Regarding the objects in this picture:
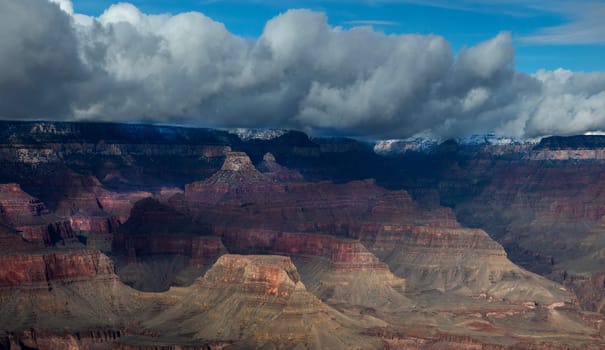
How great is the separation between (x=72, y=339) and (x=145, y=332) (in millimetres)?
9470

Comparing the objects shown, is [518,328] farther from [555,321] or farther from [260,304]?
[260,304]

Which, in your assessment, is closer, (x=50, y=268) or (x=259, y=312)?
(x=259, y=312)

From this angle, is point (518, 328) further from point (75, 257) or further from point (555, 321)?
point (75, 257)

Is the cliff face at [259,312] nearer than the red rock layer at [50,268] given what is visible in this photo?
Yes

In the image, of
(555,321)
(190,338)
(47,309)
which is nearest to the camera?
(190,338)

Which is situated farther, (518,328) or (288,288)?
(518,328)

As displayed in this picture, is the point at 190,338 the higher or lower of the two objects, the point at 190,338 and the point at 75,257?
the lower

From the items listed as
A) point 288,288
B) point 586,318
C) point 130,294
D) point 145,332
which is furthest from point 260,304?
point 586,318

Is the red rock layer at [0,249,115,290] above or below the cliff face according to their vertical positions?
above

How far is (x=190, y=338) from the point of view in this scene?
153 m

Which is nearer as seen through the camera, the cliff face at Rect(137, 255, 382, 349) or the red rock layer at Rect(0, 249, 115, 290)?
the cliff face at Rect(137, 255, 382, 349)

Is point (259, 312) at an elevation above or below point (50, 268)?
below

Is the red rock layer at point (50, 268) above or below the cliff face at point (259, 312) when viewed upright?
above

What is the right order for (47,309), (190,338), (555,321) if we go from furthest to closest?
(555,321) → (47,309) → (190,338)
